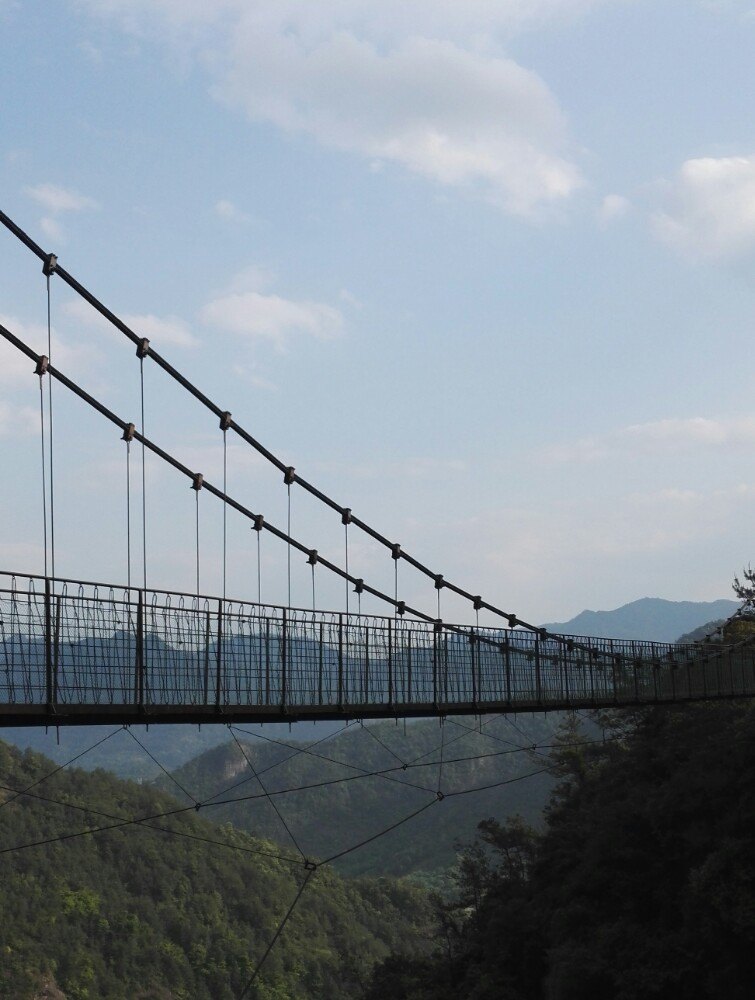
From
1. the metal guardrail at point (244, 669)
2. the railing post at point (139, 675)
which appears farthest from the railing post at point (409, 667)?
the railing post at point (139, 675)

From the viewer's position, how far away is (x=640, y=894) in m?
32.8

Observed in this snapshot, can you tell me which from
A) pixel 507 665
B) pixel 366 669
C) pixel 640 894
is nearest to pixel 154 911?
pixel 640 894

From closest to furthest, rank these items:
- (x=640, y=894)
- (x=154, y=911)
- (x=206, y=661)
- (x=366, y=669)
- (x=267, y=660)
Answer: (x=206, y=661)
(x=267, y=660)
(x=366, y=669)
(x=640, y=894)
(x=154, y=911)

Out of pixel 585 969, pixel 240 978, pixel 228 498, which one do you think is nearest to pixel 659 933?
pixel 585 969

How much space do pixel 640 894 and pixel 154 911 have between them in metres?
60.5

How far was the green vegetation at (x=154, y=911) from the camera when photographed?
74.9 metres

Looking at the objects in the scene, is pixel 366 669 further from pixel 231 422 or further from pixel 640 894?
pixel 640 894

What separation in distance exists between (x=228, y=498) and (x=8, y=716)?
423 inches

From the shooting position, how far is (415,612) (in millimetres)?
24703

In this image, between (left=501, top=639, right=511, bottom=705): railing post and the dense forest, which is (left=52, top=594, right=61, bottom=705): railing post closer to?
(left=501, top=639, right=511, bottom=705): railing post

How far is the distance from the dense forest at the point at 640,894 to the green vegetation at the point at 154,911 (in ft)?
81.3

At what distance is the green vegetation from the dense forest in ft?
81.3

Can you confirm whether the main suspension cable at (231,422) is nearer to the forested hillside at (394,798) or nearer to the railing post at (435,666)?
the railing post at (435,666)

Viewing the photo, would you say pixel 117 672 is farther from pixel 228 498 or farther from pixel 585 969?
pixel 585 969
